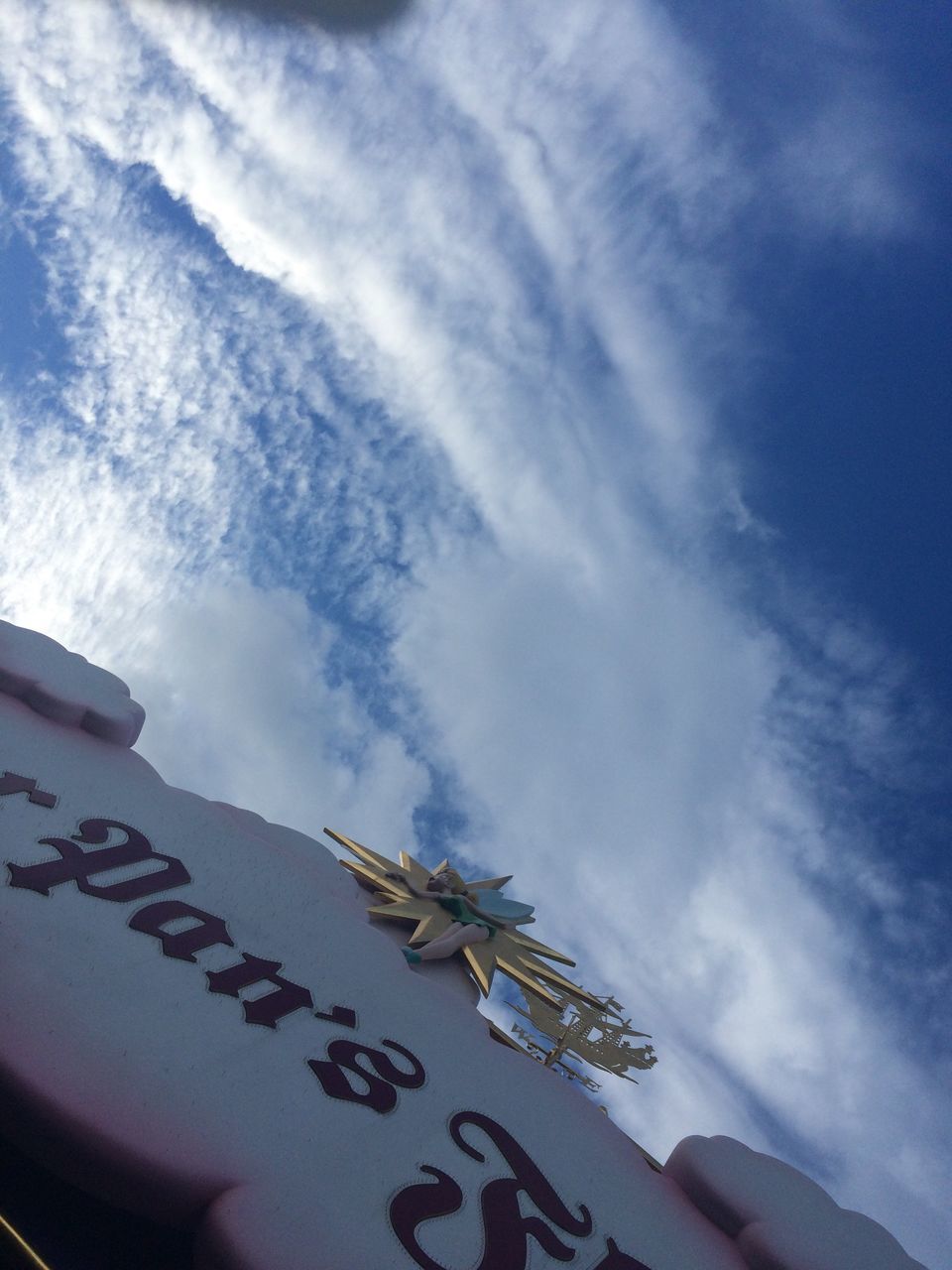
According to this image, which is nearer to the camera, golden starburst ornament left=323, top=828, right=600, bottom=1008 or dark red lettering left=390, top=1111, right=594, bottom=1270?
dark red lettering left=390, top=1111, right=594, bottom=1270

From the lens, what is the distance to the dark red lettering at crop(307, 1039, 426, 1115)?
472 cm

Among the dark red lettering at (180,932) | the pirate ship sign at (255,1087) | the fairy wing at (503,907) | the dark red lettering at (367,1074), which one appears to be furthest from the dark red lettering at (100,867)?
the fairy wing at (503,907)

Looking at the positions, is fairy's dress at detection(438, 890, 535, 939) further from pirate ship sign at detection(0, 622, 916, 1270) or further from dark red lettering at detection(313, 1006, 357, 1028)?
dark red lettering at detection(313, 1006, 357, 1028)

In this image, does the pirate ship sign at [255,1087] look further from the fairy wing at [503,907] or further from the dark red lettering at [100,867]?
the fairy wing at [503,907]

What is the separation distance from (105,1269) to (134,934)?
5.13 feet

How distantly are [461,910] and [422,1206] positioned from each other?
4.45 m

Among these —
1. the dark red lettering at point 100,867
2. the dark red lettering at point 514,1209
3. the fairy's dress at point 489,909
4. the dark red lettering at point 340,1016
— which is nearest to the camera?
the dark red lettering at point 514,1209

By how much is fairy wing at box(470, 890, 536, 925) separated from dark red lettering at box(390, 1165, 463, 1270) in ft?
Result: 14.4

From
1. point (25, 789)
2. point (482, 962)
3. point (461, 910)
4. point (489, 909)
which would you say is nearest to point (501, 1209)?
point (482, 962)

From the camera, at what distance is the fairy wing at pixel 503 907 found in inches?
349

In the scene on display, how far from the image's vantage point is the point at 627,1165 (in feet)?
17.8

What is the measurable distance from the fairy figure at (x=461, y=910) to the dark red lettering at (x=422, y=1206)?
3.23m

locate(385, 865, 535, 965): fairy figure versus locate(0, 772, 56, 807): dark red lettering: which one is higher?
locate(385, 865, 535, 965): fairy figure

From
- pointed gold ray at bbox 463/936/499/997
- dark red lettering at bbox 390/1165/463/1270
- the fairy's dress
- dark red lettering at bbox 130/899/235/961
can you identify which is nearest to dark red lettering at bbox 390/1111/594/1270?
dark red lettering at bbox 390/1165/463/1270
